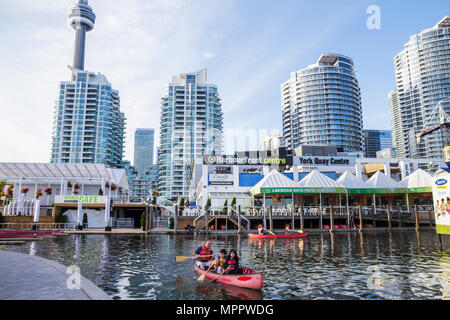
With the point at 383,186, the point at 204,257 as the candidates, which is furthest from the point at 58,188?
the point at 383,186

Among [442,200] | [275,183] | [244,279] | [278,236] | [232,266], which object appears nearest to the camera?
[244,279]

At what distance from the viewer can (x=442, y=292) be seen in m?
10.9

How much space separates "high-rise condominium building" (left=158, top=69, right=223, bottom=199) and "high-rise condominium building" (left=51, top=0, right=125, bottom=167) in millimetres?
23521

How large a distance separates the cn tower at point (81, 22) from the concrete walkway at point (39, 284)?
171 metres

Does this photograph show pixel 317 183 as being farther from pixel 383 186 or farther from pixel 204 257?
pixel 204 257

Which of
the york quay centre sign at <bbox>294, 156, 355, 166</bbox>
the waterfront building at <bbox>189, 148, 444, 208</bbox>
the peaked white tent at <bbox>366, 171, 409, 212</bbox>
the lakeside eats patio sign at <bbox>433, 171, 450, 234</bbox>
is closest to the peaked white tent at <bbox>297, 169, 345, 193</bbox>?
the peaked white tent at <bbox>366, 171, 409, 212</bbox>

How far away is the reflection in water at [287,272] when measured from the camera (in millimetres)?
11070

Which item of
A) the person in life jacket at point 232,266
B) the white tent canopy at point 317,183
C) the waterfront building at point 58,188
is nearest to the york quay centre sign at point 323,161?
the white tent canopy at point 317,183

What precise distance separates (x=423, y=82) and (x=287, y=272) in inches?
6575

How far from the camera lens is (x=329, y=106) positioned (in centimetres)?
14175

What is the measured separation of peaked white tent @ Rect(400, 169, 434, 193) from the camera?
138 feet

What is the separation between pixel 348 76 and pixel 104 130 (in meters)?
113

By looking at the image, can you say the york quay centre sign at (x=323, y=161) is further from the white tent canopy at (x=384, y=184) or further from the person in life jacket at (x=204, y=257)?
the person in life jacket at (x=204, y=257)
